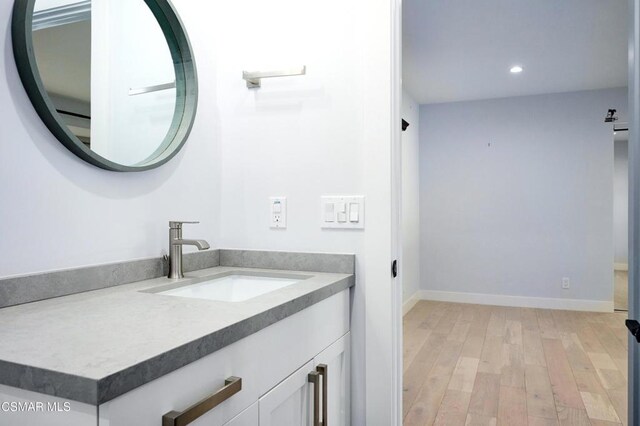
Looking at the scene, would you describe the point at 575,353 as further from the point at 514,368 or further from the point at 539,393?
the point at 539,393

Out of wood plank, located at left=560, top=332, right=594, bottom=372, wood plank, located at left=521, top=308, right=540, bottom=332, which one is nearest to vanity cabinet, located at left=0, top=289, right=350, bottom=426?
wood plank, located at left=560, top=332, right=594, bottom=372

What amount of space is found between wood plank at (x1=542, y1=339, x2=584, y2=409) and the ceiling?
2376mm

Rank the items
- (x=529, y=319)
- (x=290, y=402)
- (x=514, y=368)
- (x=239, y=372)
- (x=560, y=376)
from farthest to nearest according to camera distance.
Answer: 1. (x=529, y=319)
2. (x=514, y=368)
3. (x=560, y=376)
4. (x=290, y=402)
5. (x=239, y=372)

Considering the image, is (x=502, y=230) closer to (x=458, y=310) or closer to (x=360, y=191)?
(x=458, y=310)

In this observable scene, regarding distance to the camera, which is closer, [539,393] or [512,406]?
[512,406]

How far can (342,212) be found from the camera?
4.96 feet

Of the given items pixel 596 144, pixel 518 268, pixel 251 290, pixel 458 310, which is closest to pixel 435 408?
pixel 251 290

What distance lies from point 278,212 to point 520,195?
13.4 feet

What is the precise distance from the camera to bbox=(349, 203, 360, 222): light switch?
4.89 feet

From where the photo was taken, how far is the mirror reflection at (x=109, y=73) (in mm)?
1085

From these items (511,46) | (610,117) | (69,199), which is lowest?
(69,199)

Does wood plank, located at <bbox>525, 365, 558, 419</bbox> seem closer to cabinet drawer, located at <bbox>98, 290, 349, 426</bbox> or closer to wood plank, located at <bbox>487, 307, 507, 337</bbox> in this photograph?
wood plank, located at <bbox>487, 307, 507, 337</bbox>

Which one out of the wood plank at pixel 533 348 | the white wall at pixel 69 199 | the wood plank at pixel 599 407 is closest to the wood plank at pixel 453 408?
the wood plank at pixel 599 407

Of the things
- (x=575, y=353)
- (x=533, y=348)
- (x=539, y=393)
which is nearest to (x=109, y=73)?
(x=539, y=393)
